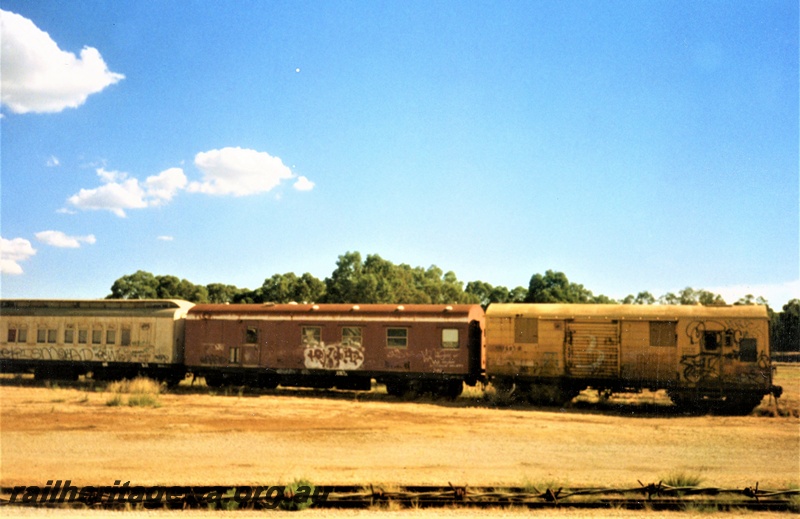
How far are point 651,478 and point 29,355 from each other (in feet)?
86.0

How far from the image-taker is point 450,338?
22641 mm

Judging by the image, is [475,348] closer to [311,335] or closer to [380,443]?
[311,335]

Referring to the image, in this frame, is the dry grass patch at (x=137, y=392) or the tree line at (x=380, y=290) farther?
the tree line at (x=380, y=290)

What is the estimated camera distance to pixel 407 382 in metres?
23.1

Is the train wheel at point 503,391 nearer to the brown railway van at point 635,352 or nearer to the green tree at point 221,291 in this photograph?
the brown railway van at point 635,352

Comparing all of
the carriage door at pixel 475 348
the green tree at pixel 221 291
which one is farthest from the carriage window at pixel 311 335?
the green tree at pixel 221 291

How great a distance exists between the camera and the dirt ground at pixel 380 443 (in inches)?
419

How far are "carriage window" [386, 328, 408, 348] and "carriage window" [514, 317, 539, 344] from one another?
4056mm

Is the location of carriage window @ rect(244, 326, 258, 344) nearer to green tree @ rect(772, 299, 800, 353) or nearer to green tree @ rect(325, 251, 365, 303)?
green tree @ rect(325, 251, 365, 303)

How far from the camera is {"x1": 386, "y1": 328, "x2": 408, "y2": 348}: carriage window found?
23.2 metres

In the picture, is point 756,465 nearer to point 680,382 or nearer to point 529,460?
point 529,460

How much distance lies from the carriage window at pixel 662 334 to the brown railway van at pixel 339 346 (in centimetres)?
604

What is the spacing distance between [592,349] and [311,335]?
10392 mm

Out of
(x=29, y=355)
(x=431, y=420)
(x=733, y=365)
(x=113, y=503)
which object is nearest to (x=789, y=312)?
(x=733, y=365)
